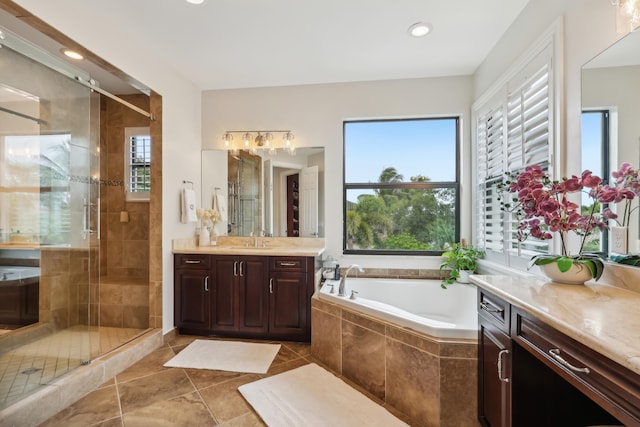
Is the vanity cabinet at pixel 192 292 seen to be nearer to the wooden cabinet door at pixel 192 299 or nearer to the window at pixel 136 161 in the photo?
the wooden cabinet door at pixel 192 299

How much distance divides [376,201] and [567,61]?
1.98 m

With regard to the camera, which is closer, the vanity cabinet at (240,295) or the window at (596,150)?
the window at (596,150)

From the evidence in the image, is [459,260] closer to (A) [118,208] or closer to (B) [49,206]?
(B) [49,206]

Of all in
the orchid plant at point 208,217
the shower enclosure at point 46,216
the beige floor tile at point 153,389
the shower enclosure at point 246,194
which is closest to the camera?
the beige floor tile at point 153,389

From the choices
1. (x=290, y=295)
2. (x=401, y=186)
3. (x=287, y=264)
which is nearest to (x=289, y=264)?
(x=287, y=264)

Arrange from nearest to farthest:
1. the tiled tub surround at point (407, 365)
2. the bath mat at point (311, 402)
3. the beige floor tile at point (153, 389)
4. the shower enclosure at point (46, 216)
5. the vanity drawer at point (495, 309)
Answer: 1. the vanity drawer at point (495, 309)
2. the tiled tub surround at point (407, 365)
3. the bath mat at point (311, 402)
4. the beige floor tile at point (153, 389)
5. the shower enclosure at point (46, 216)

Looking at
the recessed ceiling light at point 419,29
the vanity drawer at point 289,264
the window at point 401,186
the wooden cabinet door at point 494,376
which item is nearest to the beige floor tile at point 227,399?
the vanity drawer at point 289,264

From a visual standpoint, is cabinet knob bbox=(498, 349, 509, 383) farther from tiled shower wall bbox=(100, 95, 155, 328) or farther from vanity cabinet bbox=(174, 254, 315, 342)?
tiled shower wall bbox=(100, 95, 155, 328)

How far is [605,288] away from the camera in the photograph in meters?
1.37

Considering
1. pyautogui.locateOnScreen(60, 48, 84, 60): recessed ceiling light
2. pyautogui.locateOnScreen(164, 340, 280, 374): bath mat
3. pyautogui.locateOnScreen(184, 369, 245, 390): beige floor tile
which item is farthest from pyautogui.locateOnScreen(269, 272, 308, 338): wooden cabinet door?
pyautogui.locateOnScreen(60, 48, 84, 60): recessed ceiling light

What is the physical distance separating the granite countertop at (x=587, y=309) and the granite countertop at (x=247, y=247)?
1755 mm

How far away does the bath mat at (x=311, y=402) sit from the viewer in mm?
1715

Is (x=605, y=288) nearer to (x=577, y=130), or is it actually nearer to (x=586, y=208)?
(x=586, y=208)

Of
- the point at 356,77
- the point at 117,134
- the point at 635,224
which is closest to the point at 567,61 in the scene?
the point at 635,224
